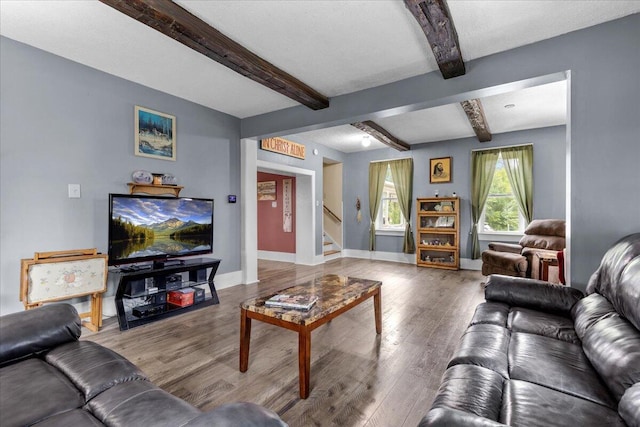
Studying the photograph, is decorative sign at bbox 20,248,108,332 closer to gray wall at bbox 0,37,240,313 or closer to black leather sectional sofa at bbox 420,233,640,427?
gray wall at bbox 0,37,240,313

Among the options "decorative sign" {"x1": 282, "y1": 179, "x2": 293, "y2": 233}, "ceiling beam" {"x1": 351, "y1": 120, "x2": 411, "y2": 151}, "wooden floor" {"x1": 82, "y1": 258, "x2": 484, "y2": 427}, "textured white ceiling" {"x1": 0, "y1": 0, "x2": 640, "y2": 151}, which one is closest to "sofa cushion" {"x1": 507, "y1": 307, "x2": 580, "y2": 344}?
"wooden floor" {"x1": 82, "y1": 258, "x2": 484, "y2": 427}

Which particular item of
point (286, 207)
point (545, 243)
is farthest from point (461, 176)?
point (286, 207)

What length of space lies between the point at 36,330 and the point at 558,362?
2.45 meters

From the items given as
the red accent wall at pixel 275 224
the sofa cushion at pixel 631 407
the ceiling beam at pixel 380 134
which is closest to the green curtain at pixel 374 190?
the ceiling beam at pixel 380 134

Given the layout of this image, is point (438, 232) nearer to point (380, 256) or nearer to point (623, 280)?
point (380, 256)

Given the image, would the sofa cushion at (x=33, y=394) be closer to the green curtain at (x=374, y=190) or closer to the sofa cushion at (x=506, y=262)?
the sofa cushion at (x=506, y=262)

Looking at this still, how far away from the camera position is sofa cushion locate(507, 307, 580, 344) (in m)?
1.73

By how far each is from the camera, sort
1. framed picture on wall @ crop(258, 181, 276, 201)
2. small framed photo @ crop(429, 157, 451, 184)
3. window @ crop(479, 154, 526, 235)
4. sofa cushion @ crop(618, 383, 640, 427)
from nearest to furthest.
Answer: sofa cushion @ crop(618, 383, 640, 427) < window @ crop(479, 154, 526, 235) < small framed photo @ crop(429, 157, 451, 184) < framed picture on wall @ crop(258, 181, 276, 201)

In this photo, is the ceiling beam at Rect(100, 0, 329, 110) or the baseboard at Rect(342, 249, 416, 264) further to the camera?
the baseboard at Rect(342, 249, 416, 264)

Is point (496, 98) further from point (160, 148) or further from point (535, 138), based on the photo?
point (160, 148)

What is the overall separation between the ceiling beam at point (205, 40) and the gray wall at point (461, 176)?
12.5 ft

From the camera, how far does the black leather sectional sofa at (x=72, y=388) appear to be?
2.99ft

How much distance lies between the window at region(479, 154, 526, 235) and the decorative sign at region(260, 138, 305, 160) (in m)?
3.79

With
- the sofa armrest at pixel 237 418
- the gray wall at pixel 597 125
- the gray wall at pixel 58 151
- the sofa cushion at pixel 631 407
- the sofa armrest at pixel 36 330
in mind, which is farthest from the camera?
the gray wall at pixel 58 151
